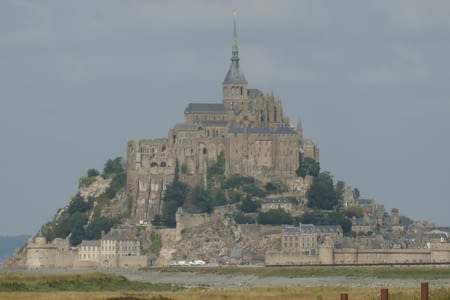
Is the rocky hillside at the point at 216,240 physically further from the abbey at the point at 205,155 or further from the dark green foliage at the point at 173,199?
the abbey at the point at 205,155

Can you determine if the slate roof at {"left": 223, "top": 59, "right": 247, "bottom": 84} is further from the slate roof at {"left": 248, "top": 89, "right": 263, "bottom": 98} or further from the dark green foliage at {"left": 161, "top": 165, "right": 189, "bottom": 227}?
the dark green foliage at {"left": 161, "top": 165, "right": 189, "bottom": 227}

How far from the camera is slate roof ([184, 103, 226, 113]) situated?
16212cm

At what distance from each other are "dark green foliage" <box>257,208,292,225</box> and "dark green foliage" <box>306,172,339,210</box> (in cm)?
368

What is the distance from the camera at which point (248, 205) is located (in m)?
150

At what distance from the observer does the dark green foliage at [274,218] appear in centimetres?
14750

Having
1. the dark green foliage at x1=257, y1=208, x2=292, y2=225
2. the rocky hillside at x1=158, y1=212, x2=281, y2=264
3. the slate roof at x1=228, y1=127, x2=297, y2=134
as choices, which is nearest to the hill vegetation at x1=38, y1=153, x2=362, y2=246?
the dark green foliage at x1=257, y1=208, x2=292, y2=225

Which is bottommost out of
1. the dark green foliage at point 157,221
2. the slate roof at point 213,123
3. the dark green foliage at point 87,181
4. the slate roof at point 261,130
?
the dark green foliage at point 157,221

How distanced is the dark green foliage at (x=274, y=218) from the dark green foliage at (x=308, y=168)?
7.78 m

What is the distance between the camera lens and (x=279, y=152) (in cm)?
15462

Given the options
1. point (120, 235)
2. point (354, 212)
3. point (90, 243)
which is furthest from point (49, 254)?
point (354, 212)

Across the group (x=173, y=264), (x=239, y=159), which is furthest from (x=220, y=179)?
(x=173, y=264)

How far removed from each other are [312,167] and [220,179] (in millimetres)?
9350

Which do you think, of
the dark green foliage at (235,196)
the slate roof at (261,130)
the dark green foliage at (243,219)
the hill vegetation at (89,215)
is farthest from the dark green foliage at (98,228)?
the slate roof at (261,130)

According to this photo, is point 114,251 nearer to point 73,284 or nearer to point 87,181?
point 87,181
